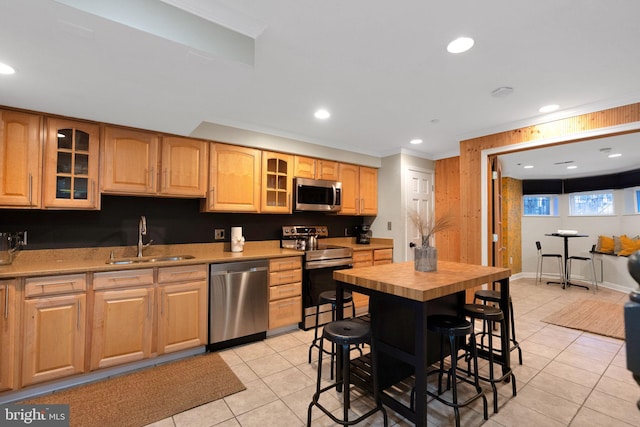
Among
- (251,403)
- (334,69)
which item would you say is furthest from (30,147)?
(251,403)

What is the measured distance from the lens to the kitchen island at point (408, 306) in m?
1.75

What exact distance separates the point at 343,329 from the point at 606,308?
5.01 m

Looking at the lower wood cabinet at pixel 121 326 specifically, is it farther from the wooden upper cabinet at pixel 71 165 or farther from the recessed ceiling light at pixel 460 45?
the recessed ceiling light at pixel 460 45

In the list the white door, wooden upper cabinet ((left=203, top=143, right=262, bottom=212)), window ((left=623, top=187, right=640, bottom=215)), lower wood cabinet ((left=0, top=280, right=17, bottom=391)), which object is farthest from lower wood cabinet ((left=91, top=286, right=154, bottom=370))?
window ((left=623, top=187, right=640, bottom=215))

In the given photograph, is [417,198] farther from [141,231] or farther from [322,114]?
[141,231]

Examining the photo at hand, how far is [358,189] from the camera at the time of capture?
15.2 feet

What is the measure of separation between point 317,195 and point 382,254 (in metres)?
1.40

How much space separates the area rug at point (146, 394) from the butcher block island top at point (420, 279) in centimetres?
137

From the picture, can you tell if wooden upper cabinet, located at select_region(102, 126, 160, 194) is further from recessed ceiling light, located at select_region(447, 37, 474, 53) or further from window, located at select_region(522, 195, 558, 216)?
window, located at select_region(522, 195, 558, 216)

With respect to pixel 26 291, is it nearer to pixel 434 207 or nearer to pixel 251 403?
pixel 251 403

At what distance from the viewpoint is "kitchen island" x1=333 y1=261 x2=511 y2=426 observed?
1748 mm

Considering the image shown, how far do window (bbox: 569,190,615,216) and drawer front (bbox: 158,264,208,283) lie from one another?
27.0ft

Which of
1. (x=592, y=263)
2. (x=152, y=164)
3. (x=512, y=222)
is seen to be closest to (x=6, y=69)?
(x=152, y=164)

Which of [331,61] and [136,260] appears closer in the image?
[331,61]
